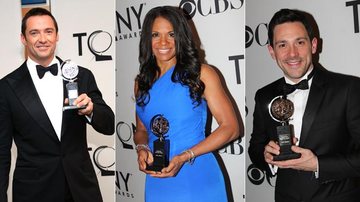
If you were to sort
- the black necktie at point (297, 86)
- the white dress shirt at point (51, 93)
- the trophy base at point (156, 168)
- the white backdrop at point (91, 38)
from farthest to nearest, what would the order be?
the white backdrop at point (91, 38) → the white dress shirt at point (51, 93) → the trophy base at point (156, 168) → the black necktie at point (297, 86)

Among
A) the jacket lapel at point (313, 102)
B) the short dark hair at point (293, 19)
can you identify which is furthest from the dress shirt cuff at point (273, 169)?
the short dark hair at point (293, 19)

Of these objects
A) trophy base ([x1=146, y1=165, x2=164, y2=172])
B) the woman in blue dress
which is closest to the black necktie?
the woman in blue dress

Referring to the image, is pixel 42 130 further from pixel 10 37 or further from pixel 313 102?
pixel 313 102

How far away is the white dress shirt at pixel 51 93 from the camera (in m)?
2.34

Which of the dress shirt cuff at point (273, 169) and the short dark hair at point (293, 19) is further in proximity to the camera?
the dress shirt cuff at point (273, 169)

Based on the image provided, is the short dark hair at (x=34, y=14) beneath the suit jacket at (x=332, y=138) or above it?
above

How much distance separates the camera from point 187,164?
229cm

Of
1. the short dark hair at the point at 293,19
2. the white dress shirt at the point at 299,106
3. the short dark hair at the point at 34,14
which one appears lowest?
Result: the white dress shirt at the point at 299,106

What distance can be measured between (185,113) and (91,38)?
3.01 ft

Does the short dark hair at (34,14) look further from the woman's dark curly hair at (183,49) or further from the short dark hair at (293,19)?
the short dark hair at (293,19)

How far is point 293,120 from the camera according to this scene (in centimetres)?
204

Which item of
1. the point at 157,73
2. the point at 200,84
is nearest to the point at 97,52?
the point at 157,73

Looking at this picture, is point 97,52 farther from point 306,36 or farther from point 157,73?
point 306,36

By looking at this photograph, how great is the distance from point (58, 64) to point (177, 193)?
112 cm
